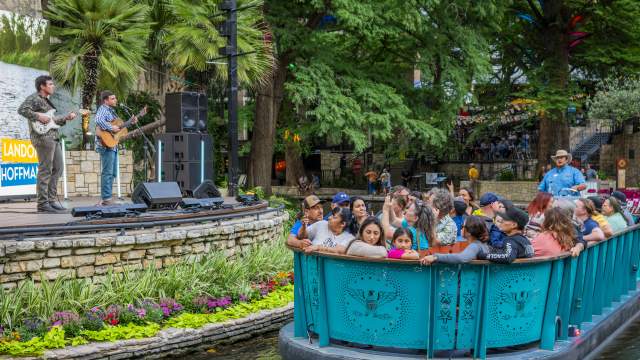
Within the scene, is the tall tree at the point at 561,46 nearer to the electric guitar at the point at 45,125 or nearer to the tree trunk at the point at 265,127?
the tree trunk at the point at 265,127

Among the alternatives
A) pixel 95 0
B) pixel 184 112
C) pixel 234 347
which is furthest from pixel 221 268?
pixel 95 0

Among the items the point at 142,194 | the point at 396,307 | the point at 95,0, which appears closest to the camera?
the point at 396,307

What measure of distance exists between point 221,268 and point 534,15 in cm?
2589

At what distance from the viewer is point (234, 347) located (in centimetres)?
1098

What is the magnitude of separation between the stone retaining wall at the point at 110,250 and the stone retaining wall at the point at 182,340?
142cm

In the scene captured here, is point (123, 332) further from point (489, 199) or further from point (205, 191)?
point (205, 191)

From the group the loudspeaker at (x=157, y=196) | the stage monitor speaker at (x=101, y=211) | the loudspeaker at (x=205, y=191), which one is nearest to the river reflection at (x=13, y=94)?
the loudspeaker at (x=205, y=191)

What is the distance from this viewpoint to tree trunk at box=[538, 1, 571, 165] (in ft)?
109

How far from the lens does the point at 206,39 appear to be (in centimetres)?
2014

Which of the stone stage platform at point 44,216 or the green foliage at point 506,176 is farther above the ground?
the stone stage platform at point 44,216

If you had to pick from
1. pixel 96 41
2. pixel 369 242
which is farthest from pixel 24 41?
pixel 369 242

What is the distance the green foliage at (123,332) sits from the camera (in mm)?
9648

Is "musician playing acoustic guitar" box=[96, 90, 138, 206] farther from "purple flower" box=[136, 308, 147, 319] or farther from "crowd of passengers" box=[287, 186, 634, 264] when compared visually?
"crowd of passengers" box=[287, 186, 634, 264]

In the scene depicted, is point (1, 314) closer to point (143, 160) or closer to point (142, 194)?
point (142, 194)
